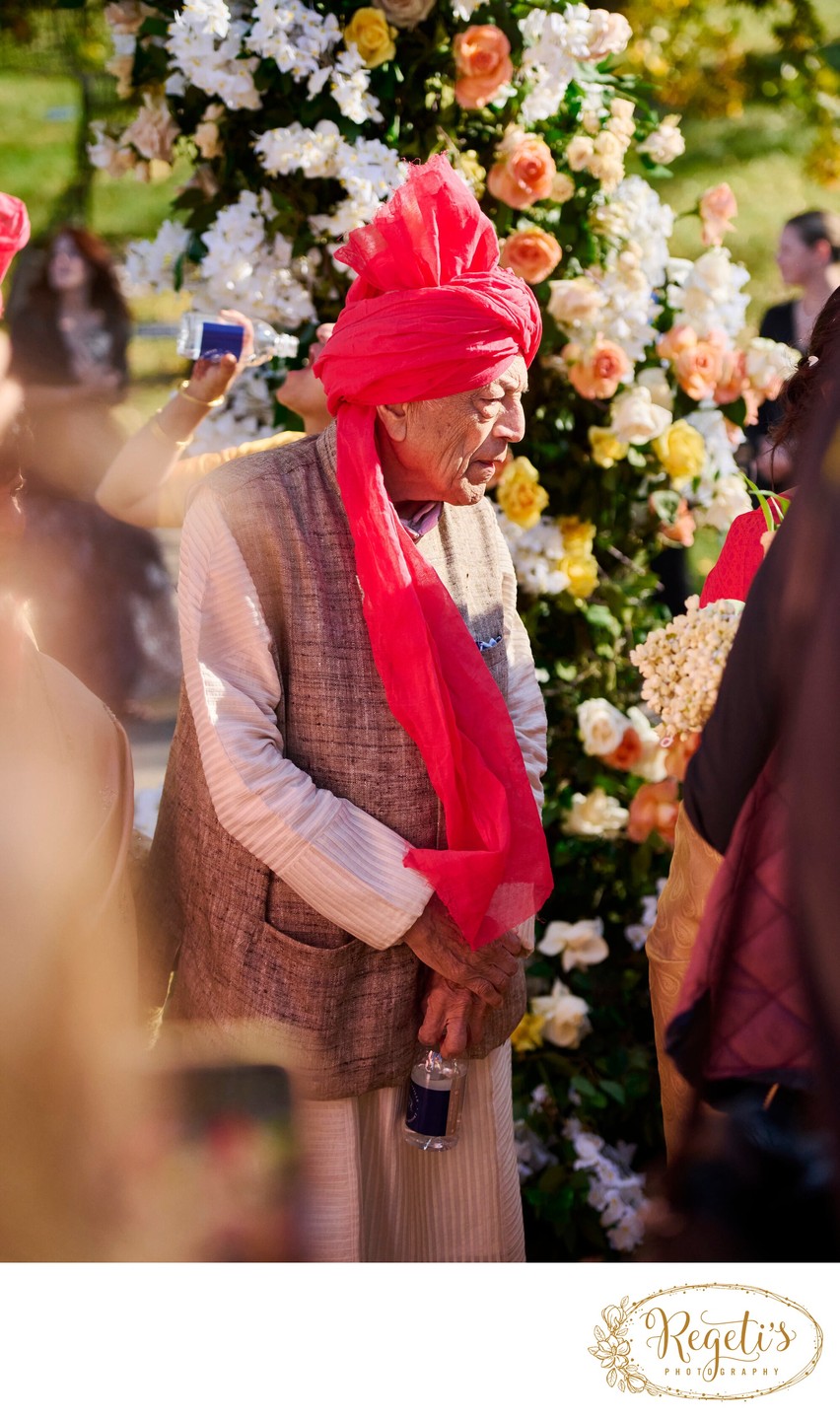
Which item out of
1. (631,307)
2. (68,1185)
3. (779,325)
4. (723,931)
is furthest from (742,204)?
(68,1185)

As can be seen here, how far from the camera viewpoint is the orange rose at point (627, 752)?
2.62 meters

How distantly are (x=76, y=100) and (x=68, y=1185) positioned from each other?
2492mm

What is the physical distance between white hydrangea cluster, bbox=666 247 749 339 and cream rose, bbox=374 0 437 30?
740 mm

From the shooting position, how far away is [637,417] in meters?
2.51

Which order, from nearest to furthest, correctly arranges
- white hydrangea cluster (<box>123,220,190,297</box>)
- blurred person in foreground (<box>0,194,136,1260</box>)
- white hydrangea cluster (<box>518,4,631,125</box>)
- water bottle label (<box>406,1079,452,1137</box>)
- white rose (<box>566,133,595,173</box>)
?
1. blurred person in foreground (<box>0,194,136,1260</box>)
2. water bottle label (<box>406,1079,452,1137</box>)
3. white hydrangea cluster (<box>518,4,631,125</box>)
4. white rose (<box>566,133,595,173</box>)
5. white hydrangea cluster (<box>123,220,190,297</box>)

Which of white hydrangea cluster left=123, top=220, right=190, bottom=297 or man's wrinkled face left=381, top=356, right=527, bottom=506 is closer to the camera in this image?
man's wrinkled face left=381, top=356, right=527, bottom=506

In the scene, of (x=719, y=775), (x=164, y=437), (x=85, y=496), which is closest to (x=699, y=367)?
(x=164, y=437)

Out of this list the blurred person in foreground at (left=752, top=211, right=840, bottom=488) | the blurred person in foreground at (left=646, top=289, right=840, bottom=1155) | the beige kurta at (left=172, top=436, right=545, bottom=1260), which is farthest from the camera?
the blurred person in foreground at (left=752, top=211, right=840, bottom=488)

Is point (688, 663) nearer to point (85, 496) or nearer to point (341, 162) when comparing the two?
point (341, 162)

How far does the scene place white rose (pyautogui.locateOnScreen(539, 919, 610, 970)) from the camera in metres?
2.70

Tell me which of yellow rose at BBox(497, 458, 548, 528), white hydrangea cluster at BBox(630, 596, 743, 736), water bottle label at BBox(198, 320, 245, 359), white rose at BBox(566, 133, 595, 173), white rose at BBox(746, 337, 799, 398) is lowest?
yellow rose at BBox(497, 458, 548, 528)

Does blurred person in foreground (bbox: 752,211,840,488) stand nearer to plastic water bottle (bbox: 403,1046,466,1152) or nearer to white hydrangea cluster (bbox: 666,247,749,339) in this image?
white hydrangea cluster (bbox: 666,247,749,339)

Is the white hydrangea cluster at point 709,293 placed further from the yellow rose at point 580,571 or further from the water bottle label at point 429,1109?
the water bottle label at point 429,1109
